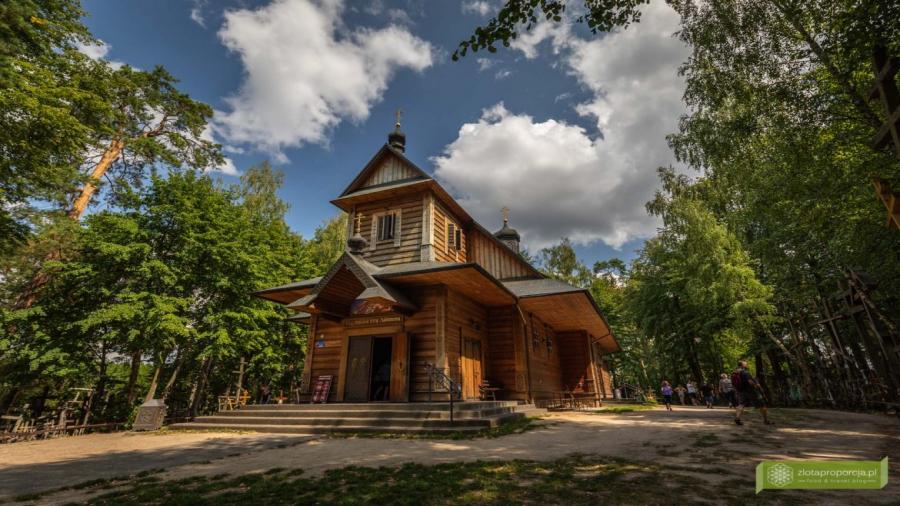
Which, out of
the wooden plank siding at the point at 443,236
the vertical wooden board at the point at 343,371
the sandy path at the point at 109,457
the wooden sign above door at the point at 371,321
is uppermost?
the wooden plank siding at the point at 443,236

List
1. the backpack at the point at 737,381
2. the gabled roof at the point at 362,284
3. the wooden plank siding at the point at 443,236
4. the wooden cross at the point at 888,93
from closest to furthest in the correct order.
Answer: the wooden cross at the point at 888,93 → the backpack at the point at 737,381 → the gabled roof at the point at 362,284 → the wooden plank siding at the point at 443,236

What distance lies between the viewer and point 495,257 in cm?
1911

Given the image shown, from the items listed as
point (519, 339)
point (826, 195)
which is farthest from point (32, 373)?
point (826, 195)

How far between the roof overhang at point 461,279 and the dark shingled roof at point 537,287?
0.77m

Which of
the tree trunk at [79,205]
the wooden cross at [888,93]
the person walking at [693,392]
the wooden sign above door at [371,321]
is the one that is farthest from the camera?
the person walking at [693,392]

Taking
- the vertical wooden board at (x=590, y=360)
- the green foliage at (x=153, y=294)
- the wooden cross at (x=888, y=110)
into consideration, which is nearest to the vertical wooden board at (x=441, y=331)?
the green foliage at (x=153, y=294)

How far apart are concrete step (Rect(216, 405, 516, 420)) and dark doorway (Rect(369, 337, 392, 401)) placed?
11.7 ft

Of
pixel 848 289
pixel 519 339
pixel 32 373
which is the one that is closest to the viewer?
pixel 848 289

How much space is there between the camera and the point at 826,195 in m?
11.3

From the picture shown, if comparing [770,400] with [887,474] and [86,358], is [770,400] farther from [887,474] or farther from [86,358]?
[86,358]

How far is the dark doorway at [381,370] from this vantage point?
48.7 ft

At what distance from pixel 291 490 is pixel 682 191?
28.2m

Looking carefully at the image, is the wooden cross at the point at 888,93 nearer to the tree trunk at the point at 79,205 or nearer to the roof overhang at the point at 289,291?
the roof overhang at the point at 289,291

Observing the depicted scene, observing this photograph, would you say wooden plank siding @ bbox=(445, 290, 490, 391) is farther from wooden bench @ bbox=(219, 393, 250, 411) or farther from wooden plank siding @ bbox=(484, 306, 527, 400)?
wooden bench @ bbox=(219, 393, 250, 411)
